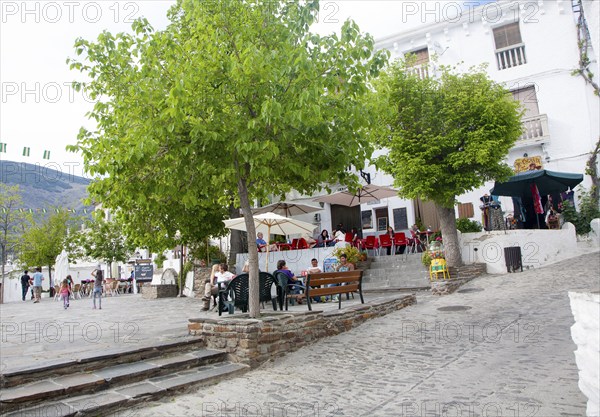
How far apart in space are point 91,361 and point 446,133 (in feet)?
35.5

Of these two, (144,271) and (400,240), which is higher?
(400,240)

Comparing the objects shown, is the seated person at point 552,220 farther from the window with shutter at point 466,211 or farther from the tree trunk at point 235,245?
the tree trunk at point 235,245

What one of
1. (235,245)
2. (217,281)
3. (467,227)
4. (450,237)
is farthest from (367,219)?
(217,281)

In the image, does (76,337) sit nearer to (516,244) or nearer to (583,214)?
(516,244)

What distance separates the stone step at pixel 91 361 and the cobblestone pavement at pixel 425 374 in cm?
106

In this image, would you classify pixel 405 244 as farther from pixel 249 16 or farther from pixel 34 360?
pixel 34 360

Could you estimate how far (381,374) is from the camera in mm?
5695

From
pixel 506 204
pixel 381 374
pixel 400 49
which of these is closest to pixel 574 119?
pixel 506 204

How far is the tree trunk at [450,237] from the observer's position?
13.4 m

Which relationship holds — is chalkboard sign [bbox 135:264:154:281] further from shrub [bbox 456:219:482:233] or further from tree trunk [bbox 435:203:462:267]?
tree trunk [bbox 435:203:462:267]

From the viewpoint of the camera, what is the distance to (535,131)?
18047 millimetres

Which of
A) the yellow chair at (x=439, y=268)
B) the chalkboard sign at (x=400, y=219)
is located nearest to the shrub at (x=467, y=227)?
the yellow chair at (x=439, y=268)

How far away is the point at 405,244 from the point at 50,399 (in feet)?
42.4

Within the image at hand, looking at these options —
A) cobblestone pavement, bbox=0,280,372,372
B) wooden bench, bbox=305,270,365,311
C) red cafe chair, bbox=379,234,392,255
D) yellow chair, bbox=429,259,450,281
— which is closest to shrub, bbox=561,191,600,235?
red cafe chair, bbox=379,234,392,255
